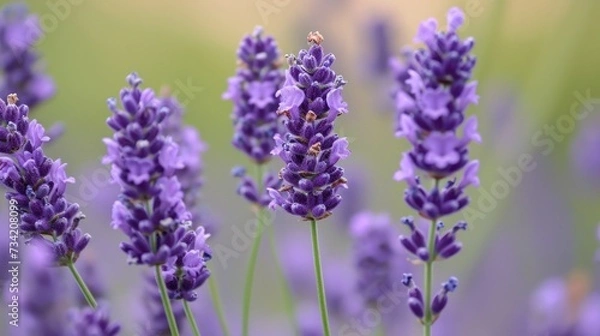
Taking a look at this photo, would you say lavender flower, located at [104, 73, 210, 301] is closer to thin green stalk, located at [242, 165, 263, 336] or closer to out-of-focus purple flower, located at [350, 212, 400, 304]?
thin green stalk, located at [242, 165, 263, 336]

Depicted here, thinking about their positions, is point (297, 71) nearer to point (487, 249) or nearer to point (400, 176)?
point (400, 176)

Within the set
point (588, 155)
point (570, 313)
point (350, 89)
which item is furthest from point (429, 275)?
point (350, 89)

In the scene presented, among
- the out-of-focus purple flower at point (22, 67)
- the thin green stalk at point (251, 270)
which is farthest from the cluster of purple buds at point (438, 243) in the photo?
the out-of-focus purple flower at point (22, 67)

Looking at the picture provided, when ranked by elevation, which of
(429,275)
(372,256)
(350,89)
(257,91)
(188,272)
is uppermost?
(350,89)

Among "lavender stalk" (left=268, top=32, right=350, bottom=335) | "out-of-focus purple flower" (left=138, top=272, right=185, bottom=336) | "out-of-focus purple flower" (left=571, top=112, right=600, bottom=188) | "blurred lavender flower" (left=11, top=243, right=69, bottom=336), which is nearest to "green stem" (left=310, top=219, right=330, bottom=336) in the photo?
"lavender stalk" (left=268, top=32, right=350, bottom=335)

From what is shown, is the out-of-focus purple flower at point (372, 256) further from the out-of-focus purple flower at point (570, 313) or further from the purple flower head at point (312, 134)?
the purple flower head at point (312, 134)

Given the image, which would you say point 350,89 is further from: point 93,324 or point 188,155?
point 93,324
